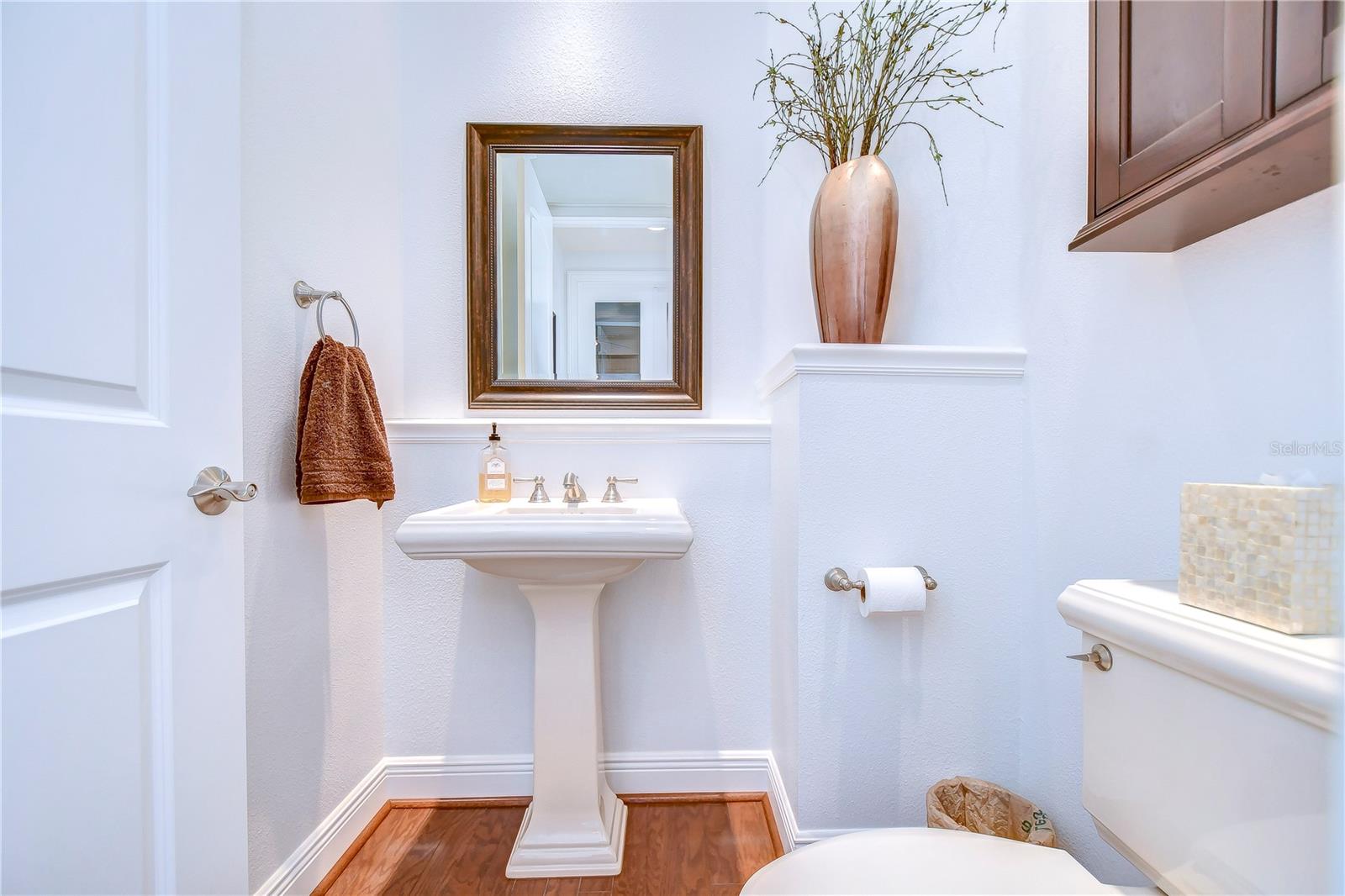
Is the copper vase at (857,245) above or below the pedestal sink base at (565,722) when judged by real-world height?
above

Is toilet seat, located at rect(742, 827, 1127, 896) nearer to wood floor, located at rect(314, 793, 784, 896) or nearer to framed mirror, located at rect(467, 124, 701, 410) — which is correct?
wood floor, located at rect(314, 793, 784, 896)

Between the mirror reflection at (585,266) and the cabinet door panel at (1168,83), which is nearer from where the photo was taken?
the cabinet door panel at (1168,83)

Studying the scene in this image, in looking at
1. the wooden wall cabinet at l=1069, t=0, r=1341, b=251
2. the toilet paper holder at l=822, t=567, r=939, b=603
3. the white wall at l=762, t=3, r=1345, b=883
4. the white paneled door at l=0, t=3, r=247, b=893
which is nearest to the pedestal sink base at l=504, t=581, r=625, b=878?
the toilet paper holder at l=822, t=567, r=939, b=603

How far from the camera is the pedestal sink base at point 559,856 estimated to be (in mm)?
1389

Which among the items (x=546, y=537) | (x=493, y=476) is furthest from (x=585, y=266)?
(x=546, y=537)

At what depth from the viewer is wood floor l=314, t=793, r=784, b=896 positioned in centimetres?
135

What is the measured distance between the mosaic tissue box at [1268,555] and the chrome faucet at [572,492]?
1.21 meters

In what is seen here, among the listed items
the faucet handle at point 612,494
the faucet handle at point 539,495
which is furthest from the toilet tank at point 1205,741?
the faucet handle at point 539,495

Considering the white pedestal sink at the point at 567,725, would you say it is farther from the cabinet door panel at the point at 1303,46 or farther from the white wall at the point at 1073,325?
the cabinet door panel at the point at 1303,46

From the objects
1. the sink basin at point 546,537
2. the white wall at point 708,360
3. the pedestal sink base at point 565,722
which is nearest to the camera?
the white wall at point 708,360

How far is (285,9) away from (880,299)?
4.72 feet

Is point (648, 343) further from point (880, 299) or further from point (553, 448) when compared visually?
point (880, 299)

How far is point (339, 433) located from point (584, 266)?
833mm

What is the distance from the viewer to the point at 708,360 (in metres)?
1.77
